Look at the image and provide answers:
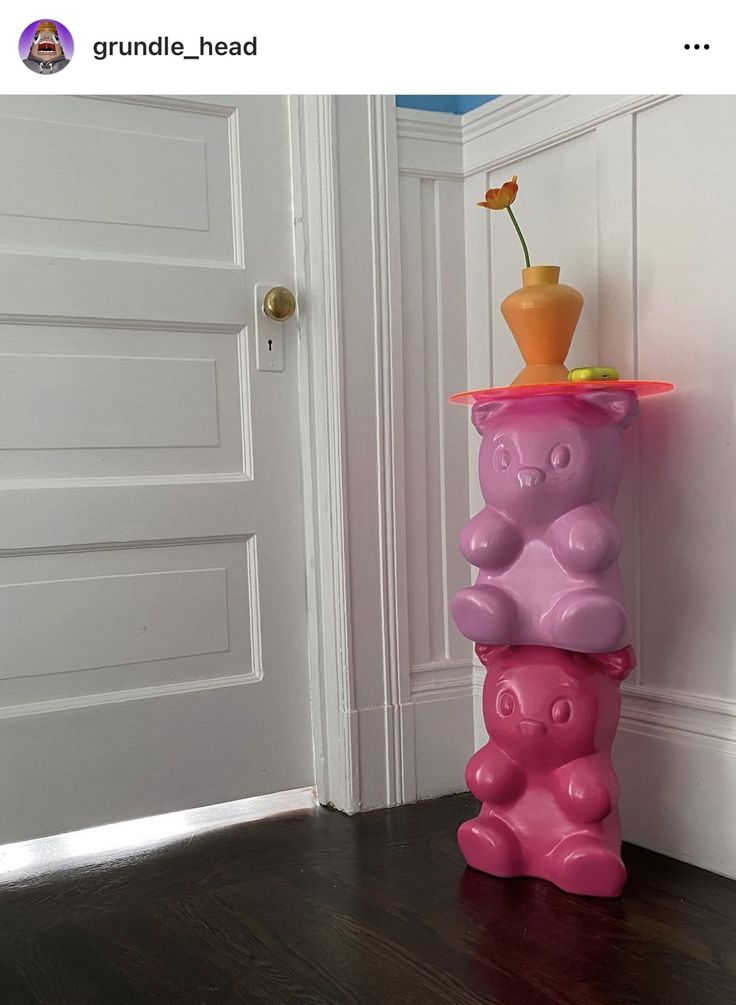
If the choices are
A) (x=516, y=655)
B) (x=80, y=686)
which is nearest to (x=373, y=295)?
(x=516, y=655)

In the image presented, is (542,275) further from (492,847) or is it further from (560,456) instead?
(492,847)

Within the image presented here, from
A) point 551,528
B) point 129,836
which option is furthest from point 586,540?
point 129,836

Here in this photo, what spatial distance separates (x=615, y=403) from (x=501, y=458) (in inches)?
8.3

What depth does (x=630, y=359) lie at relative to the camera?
1958 millimetres

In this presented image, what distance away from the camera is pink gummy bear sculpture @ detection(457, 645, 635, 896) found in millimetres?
1719

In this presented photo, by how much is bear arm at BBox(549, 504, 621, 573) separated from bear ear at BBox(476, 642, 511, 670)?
21 centimetres

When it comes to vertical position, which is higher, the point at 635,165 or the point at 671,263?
the point at 635,165

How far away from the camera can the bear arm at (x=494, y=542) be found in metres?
1.78

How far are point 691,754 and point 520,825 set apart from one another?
336 millimetres

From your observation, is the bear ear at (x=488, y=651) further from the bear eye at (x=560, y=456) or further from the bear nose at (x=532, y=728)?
the bear eye at (x=560, y=456)

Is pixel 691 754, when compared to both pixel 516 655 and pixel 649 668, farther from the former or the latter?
pixel 516 655

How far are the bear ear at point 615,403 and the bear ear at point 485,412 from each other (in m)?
0.15
